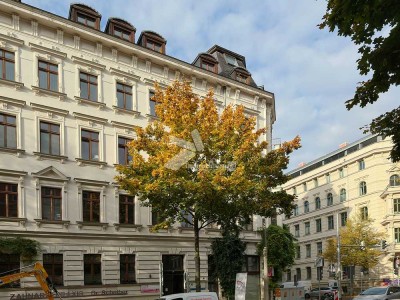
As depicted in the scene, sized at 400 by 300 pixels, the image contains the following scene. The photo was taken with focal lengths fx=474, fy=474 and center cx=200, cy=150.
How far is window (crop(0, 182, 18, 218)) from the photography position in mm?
23000

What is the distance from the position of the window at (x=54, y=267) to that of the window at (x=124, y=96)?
964 cm

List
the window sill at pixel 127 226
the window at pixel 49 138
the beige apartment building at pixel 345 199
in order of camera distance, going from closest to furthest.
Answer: the window at pixel 49 138, the window sill at pixel 127 226, the beige apartment building at pixel 345 199

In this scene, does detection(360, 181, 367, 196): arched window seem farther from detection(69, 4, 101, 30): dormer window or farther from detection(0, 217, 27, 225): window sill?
detection(0, 217, 27, 225): window sill

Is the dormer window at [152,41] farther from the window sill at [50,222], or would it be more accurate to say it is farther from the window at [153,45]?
the window sill at [50,222]

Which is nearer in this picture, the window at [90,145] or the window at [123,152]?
the window at [90,145]

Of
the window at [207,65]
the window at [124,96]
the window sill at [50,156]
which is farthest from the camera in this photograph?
the window at [207,65]

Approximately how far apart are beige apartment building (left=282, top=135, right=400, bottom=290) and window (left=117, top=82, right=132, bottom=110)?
31.1 meters

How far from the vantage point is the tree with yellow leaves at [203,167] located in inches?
838

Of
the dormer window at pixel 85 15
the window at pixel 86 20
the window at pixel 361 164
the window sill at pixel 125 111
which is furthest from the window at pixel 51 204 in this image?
the window at pixel 361 164

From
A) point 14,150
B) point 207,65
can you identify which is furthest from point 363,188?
point 14,150

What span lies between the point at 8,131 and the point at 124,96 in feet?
24.8

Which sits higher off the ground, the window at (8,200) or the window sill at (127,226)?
the window at (8,200)

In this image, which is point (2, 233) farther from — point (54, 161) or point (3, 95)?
point (3, 95)

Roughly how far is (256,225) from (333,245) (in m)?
23.0
